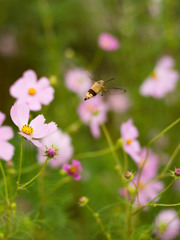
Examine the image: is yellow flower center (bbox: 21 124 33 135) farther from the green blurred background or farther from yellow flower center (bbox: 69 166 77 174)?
the green blurred background

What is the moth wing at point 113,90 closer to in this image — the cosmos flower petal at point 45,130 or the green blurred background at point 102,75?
the green blurred background at point 102,75

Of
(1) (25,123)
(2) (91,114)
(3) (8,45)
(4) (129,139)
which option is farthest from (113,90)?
(1) (25,123)

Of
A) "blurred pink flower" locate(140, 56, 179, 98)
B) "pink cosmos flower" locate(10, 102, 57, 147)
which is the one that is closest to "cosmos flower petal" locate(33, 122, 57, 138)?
"pink cosmos flower" locate(10, 102, 57, 147)

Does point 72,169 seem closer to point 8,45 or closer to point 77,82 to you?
point 77,82

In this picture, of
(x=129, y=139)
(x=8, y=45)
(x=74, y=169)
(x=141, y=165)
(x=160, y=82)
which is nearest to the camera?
(x=74, y=169)

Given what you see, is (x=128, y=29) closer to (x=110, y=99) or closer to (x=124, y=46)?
(x=124, y=46)

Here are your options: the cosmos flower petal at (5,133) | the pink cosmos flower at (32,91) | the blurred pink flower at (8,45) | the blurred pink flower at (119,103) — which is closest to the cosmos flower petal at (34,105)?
the pink cosmos flower at (32,91)

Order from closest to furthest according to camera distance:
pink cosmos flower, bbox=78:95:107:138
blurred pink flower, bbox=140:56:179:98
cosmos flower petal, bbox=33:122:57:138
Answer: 1. cosmos flower petal, bbox=33:122:57:138
2. pink cosmos flower, bbox=78:95:107:138
3. blurred pink flower, bbox=140:56:179:98
